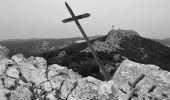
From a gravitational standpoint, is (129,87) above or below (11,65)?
below

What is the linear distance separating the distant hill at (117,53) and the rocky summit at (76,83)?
822 centimetres

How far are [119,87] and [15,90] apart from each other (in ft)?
20.0

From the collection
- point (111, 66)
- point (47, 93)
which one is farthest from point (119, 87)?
point (111, 66)

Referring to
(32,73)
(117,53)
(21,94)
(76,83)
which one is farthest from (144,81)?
(117,53)

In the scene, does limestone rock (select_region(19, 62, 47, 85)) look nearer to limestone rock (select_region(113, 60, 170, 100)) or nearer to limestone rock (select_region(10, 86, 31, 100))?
limestone rock (select_region(10, 86, 31, 100))

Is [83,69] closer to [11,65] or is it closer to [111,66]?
[111,66]

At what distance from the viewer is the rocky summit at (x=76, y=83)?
1087 cm

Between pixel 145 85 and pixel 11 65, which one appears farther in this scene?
pixel 11 65

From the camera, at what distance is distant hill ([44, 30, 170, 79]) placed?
2643 cm

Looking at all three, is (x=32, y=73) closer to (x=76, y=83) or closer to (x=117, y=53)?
(x=76, y=83)

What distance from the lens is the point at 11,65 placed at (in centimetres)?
1575

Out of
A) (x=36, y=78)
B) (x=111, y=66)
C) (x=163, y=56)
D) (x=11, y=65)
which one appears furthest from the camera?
(x=163, y=56)

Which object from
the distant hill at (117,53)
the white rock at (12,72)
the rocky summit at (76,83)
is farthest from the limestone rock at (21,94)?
the distant hill at (117,53)

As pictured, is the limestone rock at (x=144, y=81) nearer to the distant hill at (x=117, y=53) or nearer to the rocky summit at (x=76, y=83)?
the rocky summit at (x=76, y=83)
